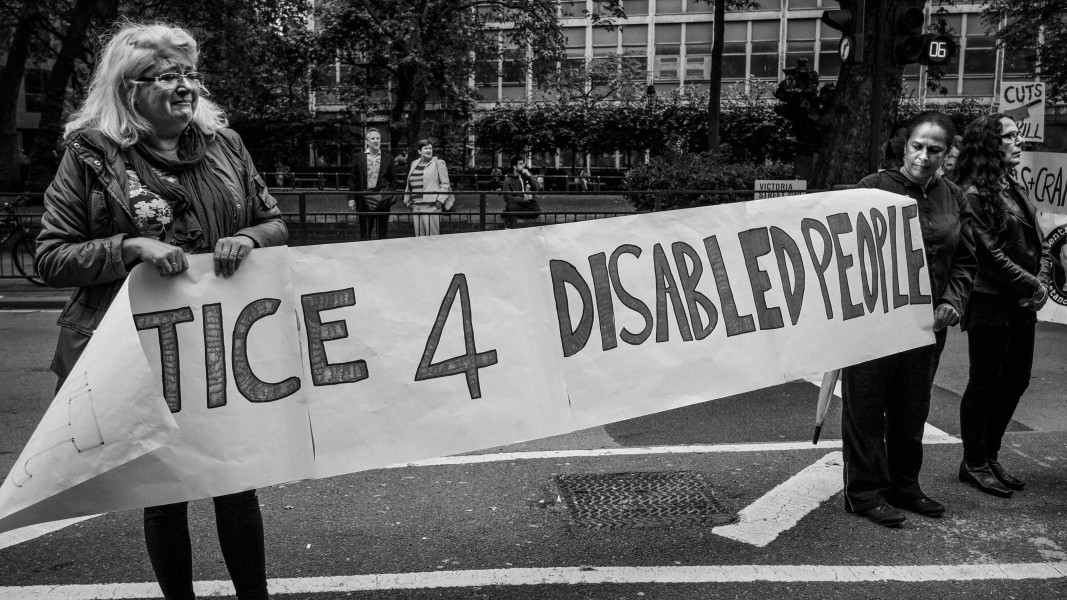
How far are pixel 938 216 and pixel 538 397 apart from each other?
Result: 217 cm

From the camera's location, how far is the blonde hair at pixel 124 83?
9.55ft

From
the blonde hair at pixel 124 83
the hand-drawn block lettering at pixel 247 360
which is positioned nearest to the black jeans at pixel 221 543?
the hand-drawn block lettering at pixel 247 360

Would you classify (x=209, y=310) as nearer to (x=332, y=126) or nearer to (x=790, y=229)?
(x=790, y=229)

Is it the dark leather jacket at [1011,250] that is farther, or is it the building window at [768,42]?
the building window at [768,42]

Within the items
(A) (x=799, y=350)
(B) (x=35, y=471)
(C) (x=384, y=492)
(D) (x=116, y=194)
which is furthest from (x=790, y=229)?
(B) (x=35, y=471)

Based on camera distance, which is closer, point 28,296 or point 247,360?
point 247,360

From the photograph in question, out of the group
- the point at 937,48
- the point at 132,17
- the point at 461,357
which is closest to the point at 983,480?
the point at 461,357

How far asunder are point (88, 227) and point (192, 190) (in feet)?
1.02

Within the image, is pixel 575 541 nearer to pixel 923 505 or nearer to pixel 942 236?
pixel 923 505

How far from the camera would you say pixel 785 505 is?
4.72 m

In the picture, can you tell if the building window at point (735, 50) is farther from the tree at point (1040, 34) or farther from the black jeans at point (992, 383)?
the black jeans at point (992, 383)

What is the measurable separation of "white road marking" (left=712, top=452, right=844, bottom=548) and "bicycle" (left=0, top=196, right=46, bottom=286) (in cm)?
1239

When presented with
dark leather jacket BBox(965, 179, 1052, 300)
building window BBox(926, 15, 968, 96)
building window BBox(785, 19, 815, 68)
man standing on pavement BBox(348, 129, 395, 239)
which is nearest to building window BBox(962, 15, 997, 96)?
building window BBox(926, 15, 968, 96)

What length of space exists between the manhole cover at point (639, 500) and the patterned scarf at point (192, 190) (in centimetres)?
222
